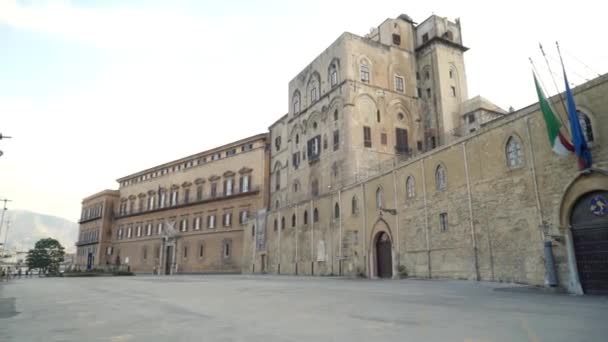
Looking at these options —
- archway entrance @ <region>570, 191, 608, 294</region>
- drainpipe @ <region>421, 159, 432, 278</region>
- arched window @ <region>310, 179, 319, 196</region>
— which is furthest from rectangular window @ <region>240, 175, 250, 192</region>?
archway entrance @ <region>570, 191, 608, 294</region>

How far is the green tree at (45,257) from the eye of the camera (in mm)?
58719

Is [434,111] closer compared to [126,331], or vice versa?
[126,331]

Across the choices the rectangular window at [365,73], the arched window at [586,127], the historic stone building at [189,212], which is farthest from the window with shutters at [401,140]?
the arched window at [586,127]

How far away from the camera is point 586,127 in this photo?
13766 millimetres

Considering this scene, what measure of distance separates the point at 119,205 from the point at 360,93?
1936 inches

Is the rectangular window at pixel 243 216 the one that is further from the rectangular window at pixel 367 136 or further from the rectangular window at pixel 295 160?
the rectangular window at pixel 367 136

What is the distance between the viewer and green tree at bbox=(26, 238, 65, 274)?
58719 mm

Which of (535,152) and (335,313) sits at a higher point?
(535,152)

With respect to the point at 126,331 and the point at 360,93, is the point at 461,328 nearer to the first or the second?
the point at 126,331

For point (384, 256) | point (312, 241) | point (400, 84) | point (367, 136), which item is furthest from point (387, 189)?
point (400, 84)

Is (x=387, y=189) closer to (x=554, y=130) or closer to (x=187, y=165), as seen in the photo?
(x=554, y=130)

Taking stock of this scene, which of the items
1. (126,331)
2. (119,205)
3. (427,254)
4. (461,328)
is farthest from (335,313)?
(119,205)

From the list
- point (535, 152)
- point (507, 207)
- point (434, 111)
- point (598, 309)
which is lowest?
point (598, 309)

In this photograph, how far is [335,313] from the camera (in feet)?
26.7
